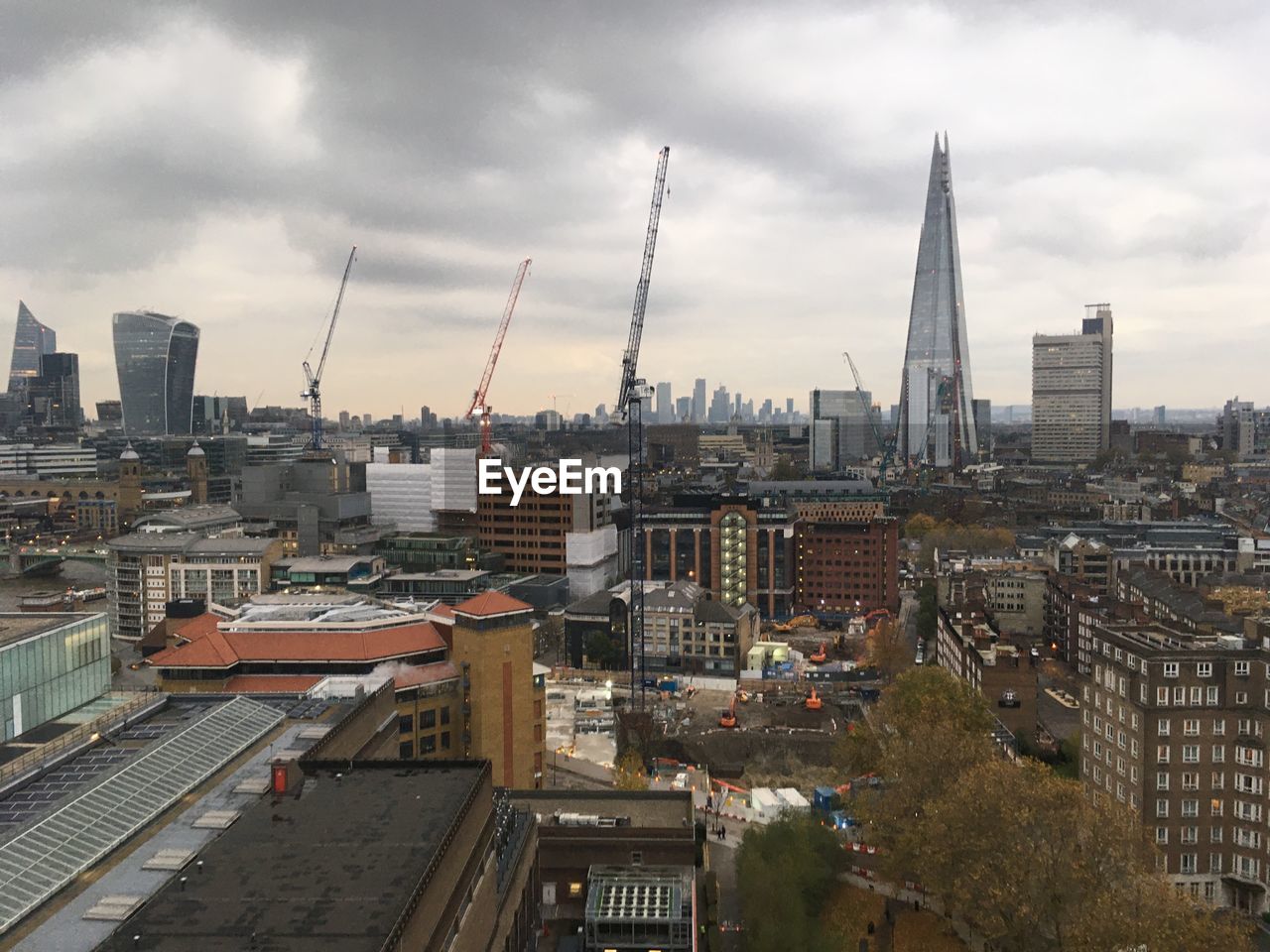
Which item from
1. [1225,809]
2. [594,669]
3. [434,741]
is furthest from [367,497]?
[1225,809]

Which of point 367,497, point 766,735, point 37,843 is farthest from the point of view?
point 367,497

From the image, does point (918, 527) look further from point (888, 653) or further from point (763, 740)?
point (763, 740)

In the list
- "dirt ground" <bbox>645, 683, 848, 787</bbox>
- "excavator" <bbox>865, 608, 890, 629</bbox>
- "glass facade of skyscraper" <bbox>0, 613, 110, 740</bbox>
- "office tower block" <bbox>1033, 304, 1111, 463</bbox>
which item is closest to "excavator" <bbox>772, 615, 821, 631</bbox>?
"excavator" <bbox>865, 608, 890, 629</bbox>

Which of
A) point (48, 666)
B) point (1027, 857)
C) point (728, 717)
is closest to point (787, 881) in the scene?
point (1027, 857)

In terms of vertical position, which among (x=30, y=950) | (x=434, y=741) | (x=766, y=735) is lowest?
(x=766, y=735)

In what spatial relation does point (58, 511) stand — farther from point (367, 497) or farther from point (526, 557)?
point (526, 557)
